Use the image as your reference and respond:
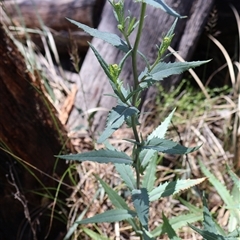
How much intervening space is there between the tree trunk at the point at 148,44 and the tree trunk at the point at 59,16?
0.13 meters

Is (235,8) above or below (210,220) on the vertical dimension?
above

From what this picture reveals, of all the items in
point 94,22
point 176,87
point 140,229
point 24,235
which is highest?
point 94,22

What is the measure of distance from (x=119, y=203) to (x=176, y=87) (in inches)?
33.9

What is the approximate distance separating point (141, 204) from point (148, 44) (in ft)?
3.27

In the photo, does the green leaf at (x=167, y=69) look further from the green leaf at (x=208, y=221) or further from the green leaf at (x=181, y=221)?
the green leaf at (x=181, y=221)

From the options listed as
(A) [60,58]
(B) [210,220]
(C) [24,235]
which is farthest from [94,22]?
(B) [210,220]

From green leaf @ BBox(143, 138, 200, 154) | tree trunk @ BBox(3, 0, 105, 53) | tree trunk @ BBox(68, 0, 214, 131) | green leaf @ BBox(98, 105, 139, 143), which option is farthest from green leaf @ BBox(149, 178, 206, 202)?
tree trunk @ BBox(3, 0, 105, 53)

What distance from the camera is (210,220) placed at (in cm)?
109

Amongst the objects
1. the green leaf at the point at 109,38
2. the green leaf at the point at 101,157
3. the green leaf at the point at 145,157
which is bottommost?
the green leaf at the point at 145,157

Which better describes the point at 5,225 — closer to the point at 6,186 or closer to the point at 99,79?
the point at 6,186

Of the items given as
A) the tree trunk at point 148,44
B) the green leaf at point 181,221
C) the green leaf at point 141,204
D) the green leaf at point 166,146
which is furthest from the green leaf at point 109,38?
the tree trunk at point 148,44

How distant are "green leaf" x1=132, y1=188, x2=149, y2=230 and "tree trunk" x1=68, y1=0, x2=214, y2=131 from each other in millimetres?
795

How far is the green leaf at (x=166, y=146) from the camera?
3.18ft

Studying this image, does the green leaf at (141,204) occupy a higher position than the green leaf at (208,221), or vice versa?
the green leaf at (141,204)
